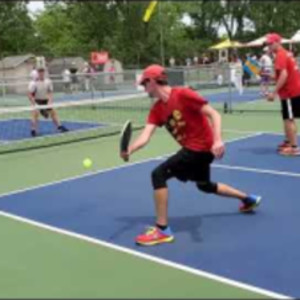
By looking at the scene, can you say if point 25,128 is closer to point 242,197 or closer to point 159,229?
point 242,197

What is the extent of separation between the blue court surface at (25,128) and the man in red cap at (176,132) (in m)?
8.77

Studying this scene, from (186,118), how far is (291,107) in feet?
16.5

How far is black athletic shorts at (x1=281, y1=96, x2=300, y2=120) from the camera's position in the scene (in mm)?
10570

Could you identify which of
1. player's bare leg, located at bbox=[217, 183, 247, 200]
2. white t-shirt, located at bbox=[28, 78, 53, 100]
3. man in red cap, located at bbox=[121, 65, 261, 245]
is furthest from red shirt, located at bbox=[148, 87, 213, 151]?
white t-shirt, located at bbox=[28, 78, 53, 100]

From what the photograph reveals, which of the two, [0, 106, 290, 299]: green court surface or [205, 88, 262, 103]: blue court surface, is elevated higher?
[205, 88, 262, 103]: blue court surface

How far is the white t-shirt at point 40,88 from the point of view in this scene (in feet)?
48.9

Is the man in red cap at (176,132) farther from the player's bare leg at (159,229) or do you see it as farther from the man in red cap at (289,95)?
the man in red cap at (289,95)

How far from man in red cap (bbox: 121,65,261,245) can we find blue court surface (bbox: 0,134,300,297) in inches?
11.0

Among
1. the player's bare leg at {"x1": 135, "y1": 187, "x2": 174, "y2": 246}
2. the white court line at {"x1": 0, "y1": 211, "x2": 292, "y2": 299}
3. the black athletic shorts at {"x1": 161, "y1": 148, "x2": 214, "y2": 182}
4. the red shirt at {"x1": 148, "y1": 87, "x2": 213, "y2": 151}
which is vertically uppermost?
the red shirt at {"x1": 148, "y1": 87, "x2": 213, "y2": 151}

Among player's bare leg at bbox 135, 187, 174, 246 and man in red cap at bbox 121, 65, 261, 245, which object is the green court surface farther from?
man in red cap at bbox 121, 65, 261, 245

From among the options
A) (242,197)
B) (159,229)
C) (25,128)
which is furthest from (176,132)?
(25,128)

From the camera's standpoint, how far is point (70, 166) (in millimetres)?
10398

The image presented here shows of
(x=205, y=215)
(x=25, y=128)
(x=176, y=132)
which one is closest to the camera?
(x=176, y=132)

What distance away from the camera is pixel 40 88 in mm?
14984
